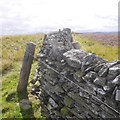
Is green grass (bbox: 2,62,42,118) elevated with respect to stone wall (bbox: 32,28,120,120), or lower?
lower

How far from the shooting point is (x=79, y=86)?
6.10 meters

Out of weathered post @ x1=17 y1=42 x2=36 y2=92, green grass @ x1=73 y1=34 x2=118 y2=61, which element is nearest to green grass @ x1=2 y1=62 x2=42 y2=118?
weathered post @ x1=17 y1=42 x2=36 y2=92

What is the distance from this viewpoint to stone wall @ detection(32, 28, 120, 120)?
5125 millimetres

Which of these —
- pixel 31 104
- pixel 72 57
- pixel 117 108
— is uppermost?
pixel 72 57

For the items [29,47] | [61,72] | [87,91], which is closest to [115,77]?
[87,91]

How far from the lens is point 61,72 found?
23.4 ft

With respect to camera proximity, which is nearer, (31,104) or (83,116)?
(83,116)

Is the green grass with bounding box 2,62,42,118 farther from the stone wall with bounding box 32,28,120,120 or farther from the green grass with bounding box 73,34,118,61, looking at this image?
the green grass with bounding box 73,34,118,61

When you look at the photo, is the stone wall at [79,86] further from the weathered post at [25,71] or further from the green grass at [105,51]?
the green grass at [105,51]

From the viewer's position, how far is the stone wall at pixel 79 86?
5125 mm

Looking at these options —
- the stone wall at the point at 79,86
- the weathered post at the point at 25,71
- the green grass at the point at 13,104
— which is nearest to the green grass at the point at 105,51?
the weathered post at the point at 25,71

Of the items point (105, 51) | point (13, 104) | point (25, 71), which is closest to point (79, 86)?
point (13, 104)

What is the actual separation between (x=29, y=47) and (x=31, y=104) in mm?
2129

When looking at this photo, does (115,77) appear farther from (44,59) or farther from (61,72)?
(44,59)
